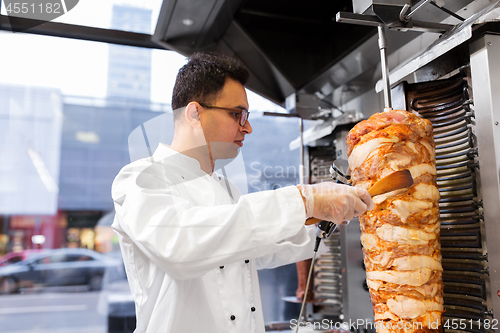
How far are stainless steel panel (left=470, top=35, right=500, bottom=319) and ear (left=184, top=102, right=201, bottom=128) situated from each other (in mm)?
1019

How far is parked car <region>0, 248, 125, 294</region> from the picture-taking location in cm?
301

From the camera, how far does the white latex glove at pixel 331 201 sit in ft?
3.36

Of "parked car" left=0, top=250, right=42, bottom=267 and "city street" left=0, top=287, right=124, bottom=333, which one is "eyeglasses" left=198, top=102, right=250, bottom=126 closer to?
"parked car" left=0, top=250, right=42, bottom=267

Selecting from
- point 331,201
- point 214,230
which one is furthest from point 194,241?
point 331,201

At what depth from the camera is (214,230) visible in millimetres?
956

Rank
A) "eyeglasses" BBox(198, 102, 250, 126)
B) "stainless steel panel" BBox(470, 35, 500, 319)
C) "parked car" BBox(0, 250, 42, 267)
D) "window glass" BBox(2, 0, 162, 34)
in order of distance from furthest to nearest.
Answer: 1. "parked car" BBox(0, 250, 42, 267)
2. "window glass" BBox(2, 0, 162, 34)
3. "eyeglasses" BBox(198, 102, 250, 126)
4. "stainless steel panel" BBox(470, 35, 500, 319)

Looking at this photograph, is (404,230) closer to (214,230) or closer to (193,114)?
(214,230)

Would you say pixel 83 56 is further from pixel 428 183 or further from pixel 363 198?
pixel 428 183

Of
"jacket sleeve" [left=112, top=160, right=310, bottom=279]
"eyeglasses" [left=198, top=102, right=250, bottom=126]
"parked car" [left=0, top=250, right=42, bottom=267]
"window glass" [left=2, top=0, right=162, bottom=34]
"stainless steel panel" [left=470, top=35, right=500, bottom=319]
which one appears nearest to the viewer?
"jacket sleeve" [left=112, top=160, right=310, bottom=279]

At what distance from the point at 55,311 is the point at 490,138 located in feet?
11.4

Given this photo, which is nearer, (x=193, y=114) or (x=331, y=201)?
(x=331, y=201)

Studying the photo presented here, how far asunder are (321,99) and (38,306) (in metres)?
3.02

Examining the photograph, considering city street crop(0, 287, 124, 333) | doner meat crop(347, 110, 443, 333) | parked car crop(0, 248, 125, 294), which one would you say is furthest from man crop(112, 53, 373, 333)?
city street crop(0, 287, 124, 333)

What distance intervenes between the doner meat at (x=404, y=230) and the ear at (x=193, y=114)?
642 mm
